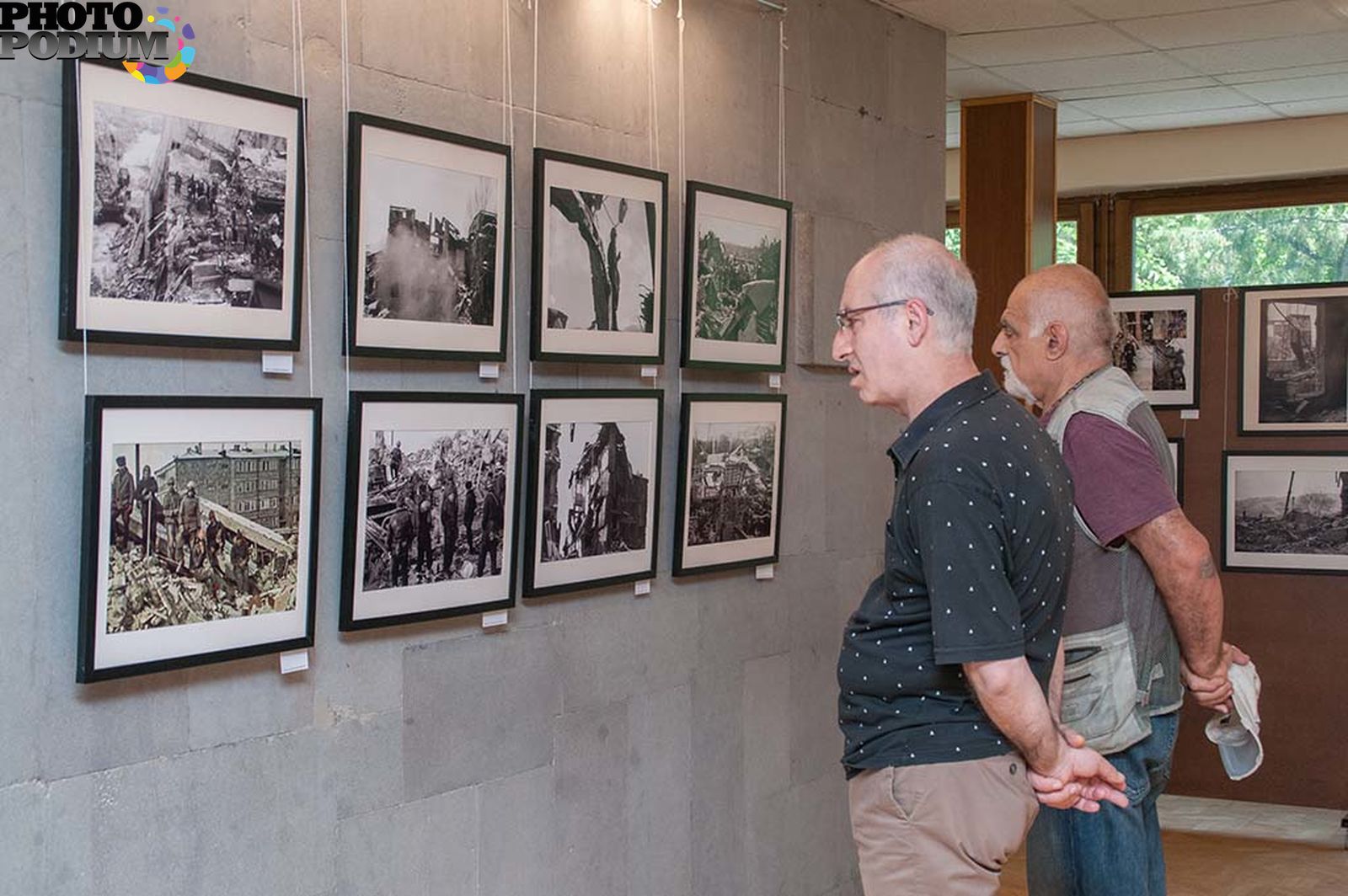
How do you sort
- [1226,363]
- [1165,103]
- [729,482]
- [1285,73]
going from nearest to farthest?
[729,482] < [1285,73] < [1226,363] < [1165,103]

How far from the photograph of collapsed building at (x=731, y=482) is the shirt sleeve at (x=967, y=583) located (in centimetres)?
202

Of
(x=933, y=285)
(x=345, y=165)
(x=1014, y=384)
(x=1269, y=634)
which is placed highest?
(x=345, y=165)

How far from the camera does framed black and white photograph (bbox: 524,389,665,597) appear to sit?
12.4 feet

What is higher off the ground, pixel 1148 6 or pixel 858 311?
pixel 1148 6

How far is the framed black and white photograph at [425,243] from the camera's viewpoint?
10.6ft

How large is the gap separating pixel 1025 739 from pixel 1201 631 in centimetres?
100

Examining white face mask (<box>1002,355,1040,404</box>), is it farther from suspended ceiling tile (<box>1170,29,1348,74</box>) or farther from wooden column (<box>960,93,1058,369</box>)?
wooden column (<box>960,93,1058,369</box>)

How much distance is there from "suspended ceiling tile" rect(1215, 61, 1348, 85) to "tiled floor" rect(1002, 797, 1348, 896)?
341 cm

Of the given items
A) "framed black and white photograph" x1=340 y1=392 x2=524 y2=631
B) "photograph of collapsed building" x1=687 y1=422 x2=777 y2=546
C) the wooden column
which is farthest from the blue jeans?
the wooden column

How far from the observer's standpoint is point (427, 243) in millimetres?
3395

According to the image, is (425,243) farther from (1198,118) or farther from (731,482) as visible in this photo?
(1198,118)

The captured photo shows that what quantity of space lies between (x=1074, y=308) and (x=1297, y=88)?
474 cm

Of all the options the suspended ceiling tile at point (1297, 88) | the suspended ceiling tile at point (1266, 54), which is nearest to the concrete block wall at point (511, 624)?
→ the suspended ceiling tile at point (1266, 54)

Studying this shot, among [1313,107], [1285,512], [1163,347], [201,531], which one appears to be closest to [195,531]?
[201,531]
